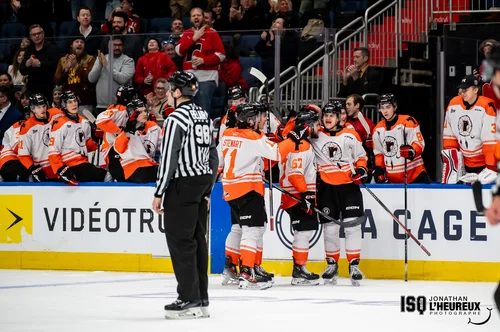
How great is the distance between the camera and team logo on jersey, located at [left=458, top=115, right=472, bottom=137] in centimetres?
999

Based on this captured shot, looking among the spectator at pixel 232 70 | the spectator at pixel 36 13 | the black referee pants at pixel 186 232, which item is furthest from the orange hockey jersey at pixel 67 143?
the black referee pants at pixel 186 232

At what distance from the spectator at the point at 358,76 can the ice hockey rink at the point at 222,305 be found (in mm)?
2146

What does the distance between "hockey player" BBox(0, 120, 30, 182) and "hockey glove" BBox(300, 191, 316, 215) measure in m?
3.36

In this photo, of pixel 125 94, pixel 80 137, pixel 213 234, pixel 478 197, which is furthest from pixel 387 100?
pixel 478 197

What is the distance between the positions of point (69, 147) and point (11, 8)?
5032 millimetres

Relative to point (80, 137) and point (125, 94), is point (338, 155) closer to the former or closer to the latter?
point (125, 94)

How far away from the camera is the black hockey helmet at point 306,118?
30.6 ft

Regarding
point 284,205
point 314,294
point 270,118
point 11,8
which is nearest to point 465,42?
point 270,118

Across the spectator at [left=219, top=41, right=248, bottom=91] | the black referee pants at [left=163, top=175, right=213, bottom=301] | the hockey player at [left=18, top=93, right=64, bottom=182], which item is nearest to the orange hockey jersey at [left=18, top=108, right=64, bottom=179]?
the hockey player at [left=18, top=93, right=64, bottom=182]

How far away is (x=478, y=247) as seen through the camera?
9.55 meters

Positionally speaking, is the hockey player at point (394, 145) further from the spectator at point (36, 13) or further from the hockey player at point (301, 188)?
the spectator at point (36, 13)

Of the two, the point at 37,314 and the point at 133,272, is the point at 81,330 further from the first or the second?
the point at 133,272

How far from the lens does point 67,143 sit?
35.9ft

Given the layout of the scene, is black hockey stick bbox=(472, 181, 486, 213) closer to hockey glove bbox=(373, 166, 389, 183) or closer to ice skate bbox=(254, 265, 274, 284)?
ice skate bbox=(254, 265, 274, 284)
